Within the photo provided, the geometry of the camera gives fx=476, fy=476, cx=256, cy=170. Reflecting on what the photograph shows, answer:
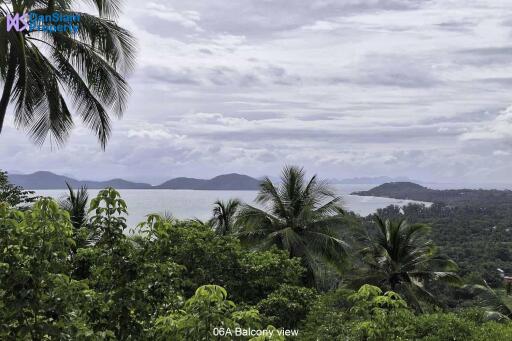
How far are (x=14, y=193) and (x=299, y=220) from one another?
973cm

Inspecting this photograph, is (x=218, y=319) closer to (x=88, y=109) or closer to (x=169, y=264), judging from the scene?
(x=169, y=264)

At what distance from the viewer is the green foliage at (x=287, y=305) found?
10383 mm

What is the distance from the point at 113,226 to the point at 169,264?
718 millimetres

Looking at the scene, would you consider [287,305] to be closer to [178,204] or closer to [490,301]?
[490,301]

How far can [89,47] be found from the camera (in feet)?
36.5

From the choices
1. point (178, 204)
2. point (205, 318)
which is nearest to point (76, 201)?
point (205, 318)

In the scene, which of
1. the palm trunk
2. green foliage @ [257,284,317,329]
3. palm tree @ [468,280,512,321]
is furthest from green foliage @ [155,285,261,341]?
palm tree @ [468,280,512,321]

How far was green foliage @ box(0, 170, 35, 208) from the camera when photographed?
1459 centimetres

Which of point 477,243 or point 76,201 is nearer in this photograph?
point 76,201

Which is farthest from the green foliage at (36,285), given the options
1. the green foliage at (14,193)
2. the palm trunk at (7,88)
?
the green foliage at (14,193)

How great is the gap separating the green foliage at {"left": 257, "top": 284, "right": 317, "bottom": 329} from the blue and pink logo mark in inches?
291

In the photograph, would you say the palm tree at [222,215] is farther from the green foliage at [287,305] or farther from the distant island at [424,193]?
the distant island at [424,193]

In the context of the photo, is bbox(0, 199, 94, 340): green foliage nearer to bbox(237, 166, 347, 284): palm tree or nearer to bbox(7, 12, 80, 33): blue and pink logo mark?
bbox(7, 12, 80, 33): blue and pink logo mark

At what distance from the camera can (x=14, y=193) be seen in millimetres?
14914
